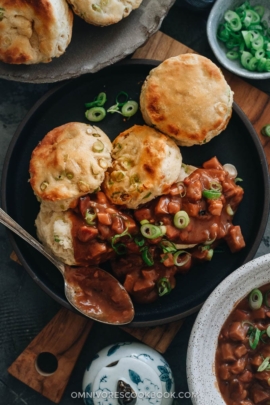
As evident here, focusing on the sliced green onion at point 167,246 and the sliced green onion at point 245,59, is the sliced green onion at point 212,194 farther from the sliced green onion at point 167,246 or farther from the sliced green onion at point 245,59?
the sliced green onion at point 245,59

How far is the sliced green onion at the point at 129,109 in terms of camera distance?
3930 mm

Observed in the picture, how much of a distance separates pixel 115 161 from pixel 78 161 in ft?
0.90

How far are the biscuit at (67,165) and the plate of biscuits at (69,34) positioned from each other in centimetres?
45

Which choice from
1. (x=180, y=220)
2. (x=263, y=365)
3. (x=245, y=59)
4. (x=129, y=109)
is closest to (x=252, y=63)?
(x=245, y=59)

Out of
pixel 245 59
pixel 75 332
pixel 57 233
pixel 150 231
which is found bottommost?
pixel 75 332

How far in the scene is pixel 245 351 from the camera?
3404 millimetres

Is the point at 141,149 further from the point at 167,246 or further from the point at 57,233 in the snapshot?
the point at 57,233

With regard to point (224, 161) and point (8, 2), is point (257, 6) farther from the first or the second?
point (8, 2)

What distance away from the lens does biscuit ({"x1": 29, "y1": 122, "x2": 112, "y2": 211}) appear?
3.61 metres

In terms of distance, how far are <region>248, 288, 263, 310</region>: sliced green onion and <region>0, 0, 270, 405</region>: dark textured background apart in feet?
3.76

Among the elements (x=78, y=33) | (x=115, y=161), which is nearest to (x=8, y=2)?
(x=78, y=33)

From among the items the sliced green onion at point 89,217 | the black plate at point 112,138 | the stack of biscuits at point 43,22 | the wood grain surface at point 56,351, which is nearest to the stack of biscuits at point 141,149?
the sliced green onion at point 89,217

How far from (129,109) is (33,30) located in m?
0.83

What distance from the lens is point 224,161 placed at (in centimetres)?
396
